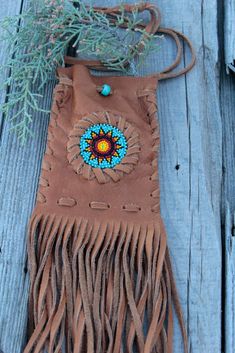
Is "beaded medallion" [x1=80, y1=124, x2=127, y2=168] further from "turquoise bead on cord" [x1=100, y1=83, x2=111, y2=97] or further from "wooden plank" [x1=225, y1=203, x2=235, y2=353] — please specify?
"wooden plank" [x1=225, y1=203, x2=235, y2=353]

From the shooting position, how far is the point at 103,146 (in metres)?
1.39

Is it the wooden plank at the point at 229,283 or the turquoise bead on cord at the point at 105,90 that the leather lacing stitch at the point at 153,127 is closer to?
the turquoise bead on cord at the point at 105,90

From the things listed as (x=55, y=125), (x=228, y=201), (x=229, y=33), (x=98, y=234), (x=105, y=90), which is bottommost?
(x=98, y=234)

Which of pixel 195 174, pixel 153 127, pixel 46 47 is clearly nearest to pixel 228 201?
pixel 195 174

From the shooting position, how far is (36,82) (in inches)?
59.8

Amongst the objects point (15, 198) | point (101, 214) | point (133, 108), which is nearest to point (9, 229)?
Answer: point (15, 198)

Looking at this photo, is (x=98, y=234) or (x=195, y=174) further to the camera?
Result: (x=195, y=174)

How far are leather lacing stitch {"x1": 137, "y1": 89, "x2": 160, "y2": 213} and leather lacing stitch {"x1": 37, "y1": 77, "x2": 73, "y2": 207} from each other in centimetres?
19

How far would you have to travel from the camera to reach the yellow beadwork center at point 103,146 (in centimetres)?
139

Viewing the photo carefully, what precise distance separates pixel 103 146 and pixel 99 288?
1.12ft

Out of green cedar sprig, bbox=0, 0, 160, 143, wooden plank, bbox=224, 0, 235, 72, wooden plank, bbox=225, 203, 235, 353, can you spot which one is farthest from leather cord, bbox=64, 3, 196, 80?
wooden plank, bbox=225, 203, 235, 353

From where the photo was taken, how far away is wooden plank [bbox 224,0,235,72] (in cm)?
165

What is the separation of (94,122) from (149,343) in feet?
1.77

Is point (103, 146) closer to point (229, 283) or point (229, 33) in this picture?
point (229, 283)
